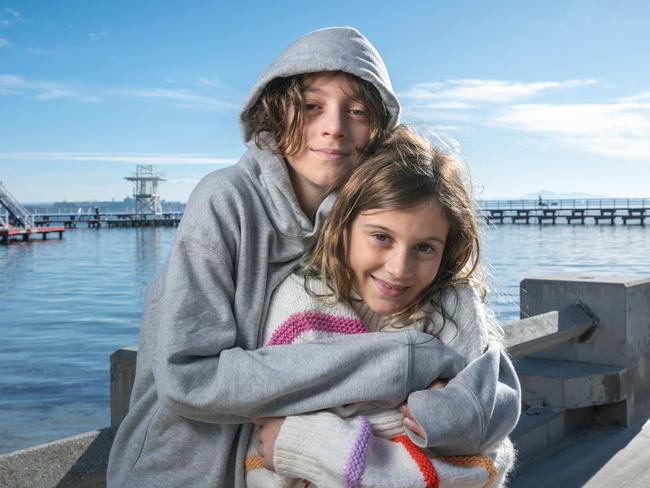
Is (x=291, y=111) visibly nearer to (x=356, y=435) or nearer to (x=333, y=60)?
(x=333, y=60)

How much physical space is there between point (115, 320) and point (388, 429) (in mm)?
20299

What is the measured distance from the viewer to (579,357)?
399 cm

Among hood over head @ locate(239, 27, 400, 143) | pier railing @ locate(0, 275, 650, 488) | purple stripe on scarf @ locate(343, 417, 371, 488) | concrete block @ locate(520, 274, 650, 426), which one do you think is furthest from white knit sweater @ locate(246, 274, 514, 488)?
concrete block @ locate(520, 274, 650, 426)

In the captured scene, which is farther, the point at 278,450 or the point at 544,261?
the point at 544,261

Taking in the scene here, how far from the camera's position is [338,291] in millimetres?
1472

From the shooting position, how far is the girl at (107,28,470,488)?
1367mm

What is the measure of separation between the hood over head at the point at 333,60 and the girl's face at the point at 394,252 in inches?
11.6

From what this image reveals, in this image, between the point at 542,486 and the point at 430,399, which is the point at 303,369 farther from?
the point at 542,486

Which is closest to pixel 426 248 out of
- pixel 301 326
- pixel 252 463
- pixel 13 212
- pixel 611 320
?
pixel 301 326

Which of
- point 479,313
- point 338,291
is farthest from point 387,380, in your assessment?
point 479,313

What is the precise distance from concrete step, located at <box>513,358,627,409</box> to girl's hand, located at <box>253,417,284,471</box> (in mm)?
2583

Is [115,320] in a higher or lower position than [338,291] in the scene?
lower

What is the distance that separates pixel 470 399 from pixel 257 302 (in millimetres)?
450

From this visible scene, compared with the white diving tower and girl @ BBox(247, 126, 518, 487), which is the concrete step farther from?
the white diving tower
